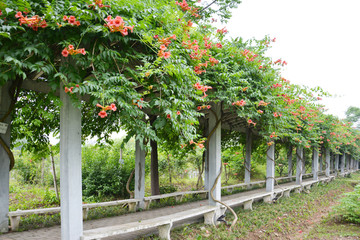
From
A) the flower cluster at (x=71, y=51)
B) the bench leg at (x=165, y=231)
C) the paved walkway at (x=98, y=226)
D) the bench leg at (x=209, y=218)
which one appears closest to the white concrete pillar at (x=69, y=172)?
the flower cluster at (x=71, y=51)

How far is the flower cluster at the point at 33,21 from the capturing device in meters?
2.29

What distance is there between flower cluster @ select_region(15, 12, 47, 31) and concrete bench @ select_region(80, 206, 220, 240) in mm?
2611

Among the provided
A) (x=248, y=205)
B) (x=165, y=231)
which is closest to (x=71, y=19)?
(x=165, y=231)

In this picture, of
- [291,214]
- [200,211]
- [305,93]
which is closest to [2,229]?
[200,211]

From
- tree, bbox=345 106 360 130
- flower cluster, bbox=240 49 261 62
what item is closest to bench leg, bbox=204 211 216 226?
flower cluster, bbox=240 49 261 62

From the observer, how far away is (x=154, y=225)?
405cm

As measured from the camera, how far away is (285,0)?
835 centimetres

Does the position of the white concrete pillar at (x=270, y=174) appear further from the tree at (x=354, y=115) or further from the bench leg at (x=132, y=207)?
the tree at (x=354, y=115)

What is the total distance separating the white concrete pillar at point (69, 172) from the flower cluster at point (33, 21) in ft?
3.16

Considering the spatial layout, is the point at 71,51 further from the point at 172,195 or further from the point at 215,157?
the point at 172,195

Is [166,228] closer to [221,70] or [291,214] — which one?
[221,70]

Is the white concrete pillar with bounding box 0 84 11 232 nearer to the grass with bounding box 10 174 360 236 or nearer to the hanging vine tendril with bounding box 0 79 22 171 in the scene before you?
the hanging vine tendril with bounding box 0 79 22 171

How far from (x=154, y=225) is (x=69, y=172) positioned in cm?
175

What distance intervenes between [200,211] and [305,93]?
6846mm
